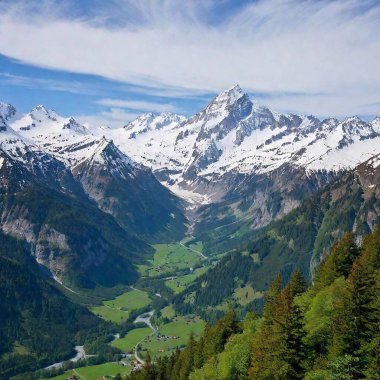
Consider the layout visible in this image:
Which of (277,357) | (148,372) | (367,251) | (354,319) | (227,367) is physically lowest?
(148,372)

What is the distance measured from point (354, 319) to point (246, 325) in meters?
46.9

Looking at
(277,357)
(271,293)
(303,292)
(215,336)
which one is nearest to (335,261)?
(303,292)

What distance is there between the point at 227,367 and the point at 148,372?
58680 millimetres

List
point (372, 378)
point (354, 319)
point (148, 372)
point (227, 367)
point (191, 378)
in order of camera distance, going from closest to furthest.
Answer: point (372, 378), point (354, 319), point (227, 367), point (191, 378), point (148, 372)

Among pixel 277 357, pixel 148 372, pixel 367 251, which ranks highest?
pixel 367 251

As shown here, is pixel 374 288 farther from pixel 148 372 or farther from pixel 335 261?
pixel 148 372

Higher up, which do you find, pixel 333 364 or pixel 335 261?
pixel 335 261

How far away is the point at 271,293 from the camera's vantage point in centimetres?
13300

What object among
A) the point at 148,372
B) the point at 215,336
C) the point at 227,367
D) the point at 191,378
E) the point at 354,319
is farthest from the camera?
the point at 148,372

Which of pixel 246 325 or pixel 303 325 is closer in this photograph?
pixel 303 325

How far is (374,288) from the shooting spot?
8506 centimetres

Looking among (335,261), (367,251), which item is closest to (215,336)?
(335,261)

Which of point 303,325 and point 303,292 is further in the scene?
point 303,292

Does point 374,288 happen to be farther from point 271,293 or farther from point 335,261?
point 271,293
